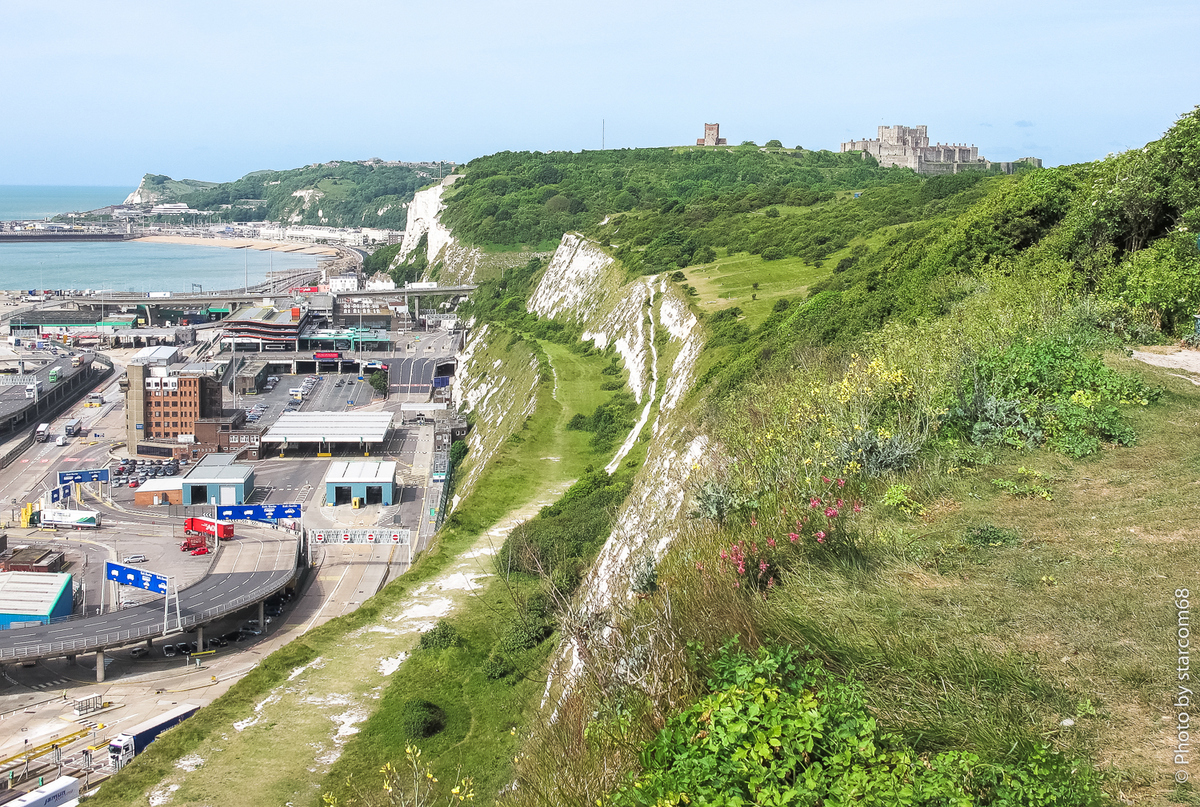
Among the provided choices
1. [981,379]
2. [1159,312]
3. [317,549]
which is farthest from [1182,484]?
[317,549]

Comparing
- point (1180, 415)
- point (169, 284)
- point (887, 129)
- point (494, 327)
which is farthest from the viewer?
point (169, 284)

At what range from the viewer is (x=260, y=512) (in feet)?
164

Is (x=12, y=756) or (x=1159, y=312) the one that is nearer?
(x=1159, y=312)

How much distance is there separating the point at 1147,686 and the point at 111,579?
142ft

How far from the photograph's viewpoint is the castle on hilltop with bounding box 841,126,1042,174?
116250 mm

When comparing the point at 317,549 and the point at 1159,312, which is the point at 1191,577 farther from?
the point at 317,549

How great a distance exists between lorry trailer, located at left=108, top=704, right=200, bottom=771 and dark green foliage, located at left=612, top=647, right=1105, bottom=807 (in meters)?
26.3

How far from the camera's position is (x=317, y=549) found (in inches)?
1957

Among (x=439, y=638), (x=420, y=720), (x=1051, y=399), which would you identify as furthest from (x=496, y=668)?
(x=1051, y=399)

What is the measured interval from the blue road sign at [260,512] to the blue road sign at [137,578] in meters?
9.18

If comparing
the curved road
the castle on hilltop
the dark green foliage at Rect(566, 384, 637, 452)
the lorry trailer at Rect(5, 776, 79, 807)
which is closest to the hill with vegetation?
the lorry trailer at Rect(5, 776, 79, 807)

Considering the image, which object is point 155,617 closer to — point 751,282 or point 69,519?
point 69,519

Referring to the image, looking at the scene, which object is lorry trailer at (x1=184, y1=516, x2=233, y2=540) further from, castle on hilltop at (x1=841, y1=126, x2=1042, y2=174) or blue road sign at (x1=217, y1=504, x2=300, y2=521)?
castle on hilltop at (x1=841, y1=126, x2=1042, y2=174)

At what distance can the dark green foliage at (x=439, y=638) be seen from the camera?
1110 inches
